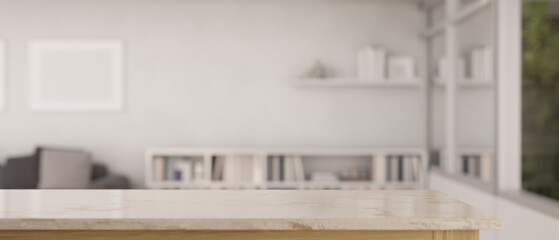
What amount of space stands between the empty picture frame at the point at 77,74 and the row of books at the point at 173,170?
857 mm

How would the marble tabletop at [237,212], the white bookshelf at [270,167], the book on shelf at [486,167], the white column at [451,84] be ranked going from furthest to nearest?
the white bookshelf at [270,167] → the white column at [451,84] → the book on shelf at [486,167] → the marble tabletop at [237,212]

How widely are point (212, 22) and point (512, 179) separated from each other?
3.26 meters

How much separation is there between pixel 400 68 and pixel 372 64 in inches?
13.0

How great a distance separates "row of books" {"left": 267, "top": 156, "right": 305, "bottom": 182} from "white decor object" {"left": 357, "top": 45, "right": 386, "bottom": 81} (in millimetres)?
1113

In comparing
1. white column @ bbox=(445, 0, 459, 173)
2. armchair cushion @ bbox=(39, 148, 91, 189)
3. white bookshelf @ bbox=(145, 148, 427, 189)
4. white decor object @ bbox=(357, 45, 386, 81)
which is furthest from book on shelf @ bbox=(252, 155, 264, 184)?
white column @ bbox=(445, 0, 459, 173)

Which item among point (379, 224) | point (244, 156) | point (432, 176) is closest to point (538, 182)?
point (432, 176)

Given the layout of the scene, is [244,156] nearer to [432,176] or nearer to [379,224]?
[432,176]

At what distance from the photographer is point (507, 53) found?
2.89m

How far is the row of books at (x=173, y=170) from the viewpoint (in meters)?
4.40

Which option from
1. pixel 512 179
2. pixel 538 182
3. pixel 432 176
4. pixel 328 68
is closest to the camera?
pixel 512 179

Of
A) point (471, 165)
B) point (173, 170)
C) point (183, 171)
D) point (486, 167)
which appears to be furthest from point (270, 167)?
point (486, 167)

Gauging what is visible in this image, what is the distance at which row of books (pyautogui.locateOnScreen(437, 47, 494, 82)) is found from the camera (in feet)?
10.5

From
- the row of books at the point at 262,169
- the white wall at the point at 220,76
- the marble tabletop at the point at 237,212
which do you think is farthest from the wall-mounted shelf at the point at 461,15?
the marble tabletop at the point at 237,212

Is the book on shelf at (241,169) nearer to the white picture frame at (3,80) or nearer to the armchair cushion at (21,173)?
the armchair cushion at (21,173)
